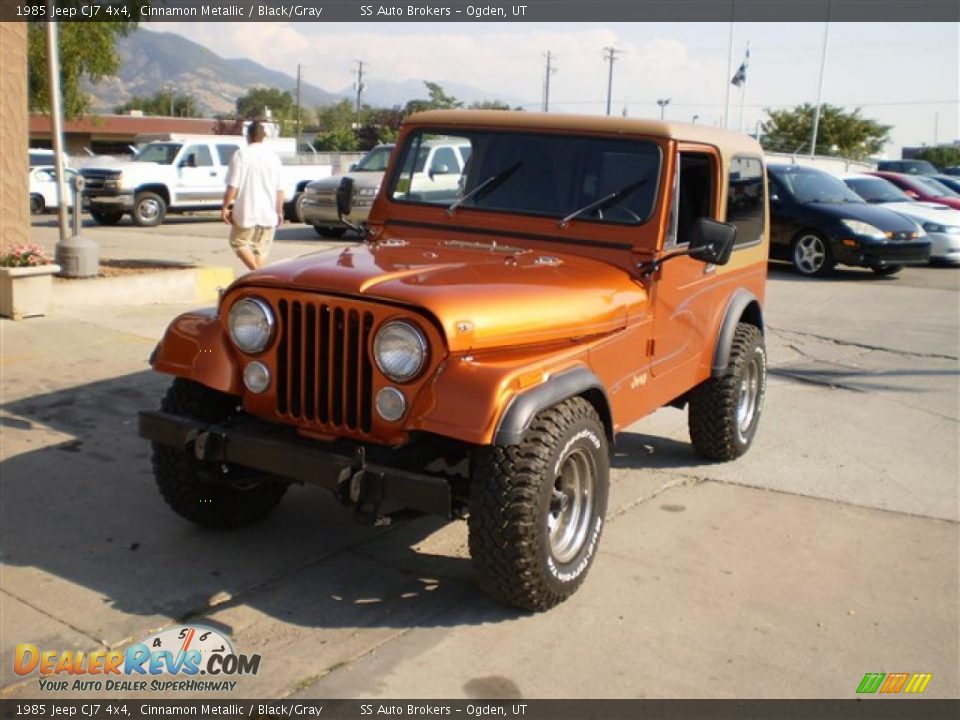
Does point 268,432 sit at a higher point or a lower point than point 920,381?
higher

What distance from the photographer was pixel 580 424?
408 cm

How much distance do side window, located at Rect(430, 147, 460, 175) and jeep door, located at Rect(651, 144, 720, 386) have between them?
1200 millimetres

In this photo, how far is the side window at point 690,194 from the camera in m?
5.14

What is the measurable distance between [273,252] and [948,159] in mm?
61720

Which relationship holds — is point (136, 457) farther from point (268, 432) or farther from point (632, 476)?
point (632, 476)

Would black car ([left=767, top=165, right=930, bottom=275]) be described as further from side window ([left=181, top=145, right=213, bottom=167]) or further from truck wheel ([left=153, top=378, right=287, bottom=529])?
side window ([left=181, top=145, right=213, bottom=167])

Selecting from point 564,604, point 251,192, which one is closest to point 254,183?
point 251,192

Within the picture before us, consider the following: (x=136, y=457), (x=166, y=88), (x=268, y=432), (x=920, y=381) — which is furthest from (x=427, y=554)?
(x=166, y=88)

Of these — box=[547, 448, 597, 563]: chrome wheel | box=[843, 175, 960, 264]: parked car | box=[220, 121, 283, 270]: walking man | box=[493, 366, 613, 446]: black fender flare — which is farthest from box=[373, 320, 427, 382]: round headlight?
box=[843, 175, 960, 264]: parked car

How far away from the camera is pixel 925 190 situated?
20141 mm

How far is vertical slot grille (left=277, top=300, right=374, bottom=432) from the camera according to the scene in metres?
3.95

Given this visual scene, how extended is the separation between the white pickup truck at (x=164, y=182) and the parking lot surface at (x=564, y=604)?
14.8m

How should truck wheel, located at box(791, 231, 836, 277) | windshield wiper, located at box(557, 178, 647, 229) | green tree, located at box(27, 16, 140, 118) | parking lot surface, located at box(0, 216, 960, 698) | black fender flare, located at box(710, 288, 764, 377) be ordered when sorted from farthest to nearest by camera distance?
green tree, located at box(27, 16, 140, 118), truck wheel, located at box(791, 231, 836, 277), black fender flare, located at box(710, 288, 764, 377), windshield wiper, located at box(557, 178, 647, 229), parking lot surface, located at box(0, 216, 960, 698)

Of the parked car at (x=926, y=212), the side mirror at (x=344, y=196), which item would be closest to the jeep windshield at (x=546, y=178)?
the side mirror at (x=344, y=196)
